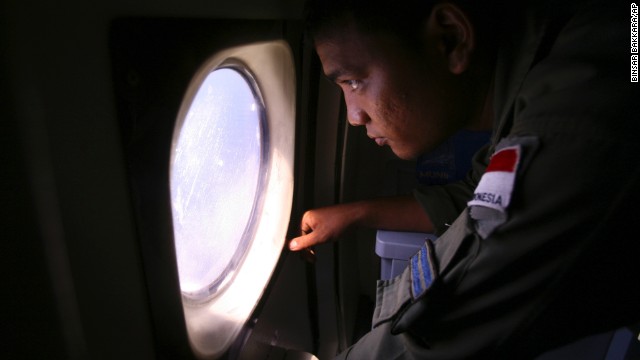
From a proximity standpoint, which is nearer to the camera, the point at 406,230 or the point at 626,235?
the point at 626,235

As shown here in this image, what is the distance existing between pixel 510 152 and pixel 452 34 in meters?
0.34

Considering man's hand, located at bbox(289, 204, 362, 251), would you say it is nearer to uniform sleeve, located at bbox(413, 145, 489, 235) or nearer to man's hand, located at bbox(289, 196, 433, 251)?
man's hand, located at bbox(289, 196, 433, 251)

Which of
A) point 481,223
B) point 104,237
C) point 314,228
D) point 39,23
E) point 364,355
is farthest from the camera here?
point 314,228

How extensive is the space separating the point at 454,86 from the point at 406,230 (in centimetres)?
44

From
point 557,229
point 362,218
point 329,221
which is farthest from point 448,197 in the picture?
point 557,229

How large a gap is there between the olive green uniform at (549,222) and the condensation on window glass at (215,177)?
39 cm

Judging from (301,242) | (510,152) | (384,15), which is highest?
(384,15)

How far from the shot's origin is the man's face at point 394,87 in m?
0.75

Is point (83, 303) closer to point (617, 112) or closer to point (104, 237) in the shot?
point (104, 237)

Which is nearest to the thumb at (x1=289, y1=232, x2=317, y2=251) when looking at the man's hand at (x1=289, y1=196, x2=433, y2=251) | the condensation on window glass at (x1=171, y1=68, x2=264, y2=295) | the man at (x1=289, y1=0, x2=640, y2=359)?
the man's hand at (x1=289, y1=196, x2=433, y2=251)

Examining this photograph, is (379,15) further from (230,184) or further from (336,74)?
(230,184)

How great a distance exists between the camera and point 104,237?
1.34 ft

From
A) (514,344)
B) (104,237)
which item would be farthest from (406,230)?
(104,237)

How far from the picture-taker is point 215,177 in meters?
0.72
